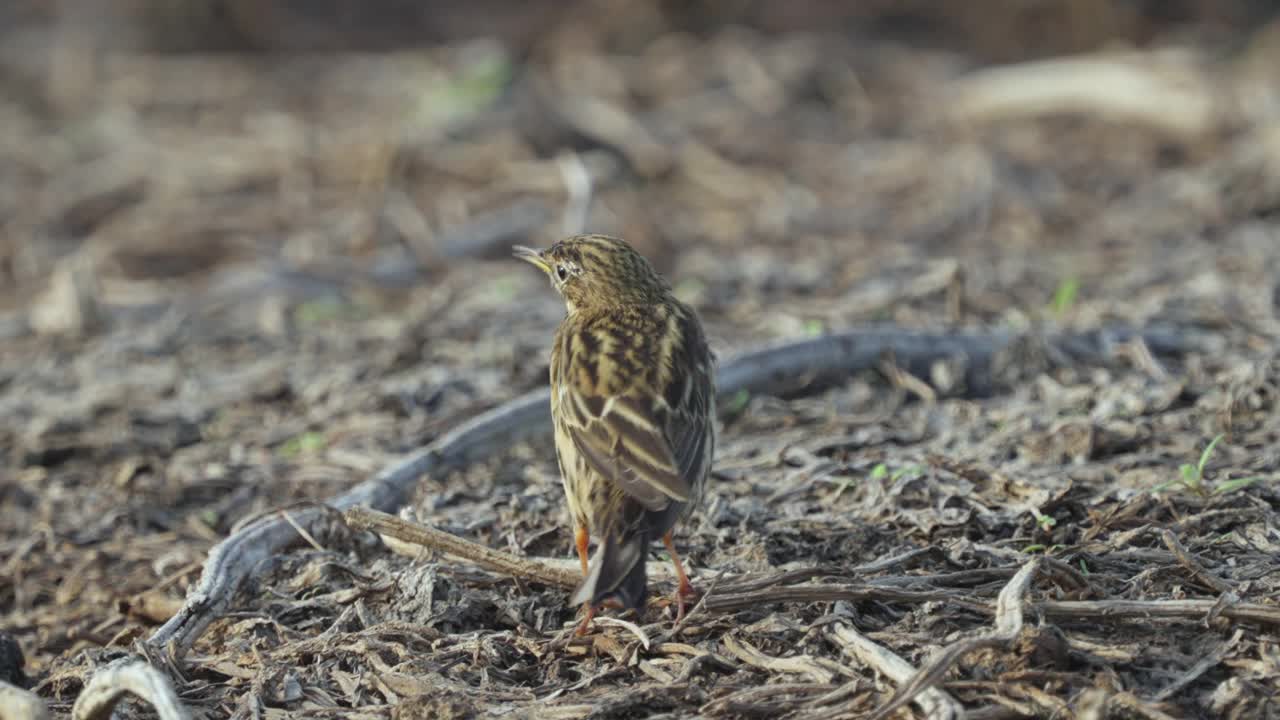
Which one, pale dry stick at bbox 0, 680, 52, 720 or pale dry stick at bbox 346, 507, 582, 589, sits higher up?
pale dry stick at bbox 0, 680, 52, 720

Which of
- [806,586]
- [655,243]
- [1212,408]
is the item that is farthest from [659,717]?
[655,243]

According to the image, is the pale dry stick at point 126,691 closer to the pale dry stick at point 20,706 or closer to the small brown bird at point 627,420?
the pale dry stick at point 20,706

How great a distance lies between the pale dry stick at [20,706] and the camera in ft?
13.2

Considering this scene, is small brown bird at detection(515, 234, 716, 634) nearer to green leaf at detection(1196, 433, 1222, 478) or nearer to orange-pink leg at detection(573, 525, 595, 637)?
orange-pink leg at detection(573, 525, 595, 637)

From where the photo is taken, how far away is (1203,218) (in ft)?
36.1

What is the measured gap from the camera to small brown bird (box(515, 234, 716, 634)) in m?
4.58

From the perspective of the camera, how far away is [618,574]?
4.39m

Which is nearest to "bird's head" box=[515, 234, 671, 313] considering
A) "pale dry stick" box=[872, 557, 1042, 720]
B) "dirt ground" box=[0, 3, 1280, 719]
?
"dirt ground" box=[0, 3, 1280, 719]

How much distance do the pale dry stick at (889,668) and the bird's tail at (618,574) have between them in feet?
1.96

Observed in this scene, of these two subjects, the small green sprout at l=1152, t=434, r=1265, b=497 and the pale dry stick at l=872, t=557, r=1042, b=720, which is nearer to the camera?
the pale dry stick at l=872, t=557, r=1042, b=720

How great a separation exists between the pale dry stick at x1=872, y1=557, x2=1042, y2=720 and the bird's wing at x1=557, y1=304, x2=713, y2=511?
938 millimetres

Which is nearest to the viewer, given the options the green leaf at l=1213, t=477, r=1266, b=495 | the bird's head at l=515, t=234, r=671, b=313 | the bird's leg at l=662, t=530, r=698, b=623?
the bird's leg at l=662, t=530, r=698, b=623

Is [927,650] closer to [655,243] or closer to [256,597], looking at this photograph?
[256,597]

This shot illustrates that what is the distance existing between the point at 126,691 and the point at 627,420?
1.66m
